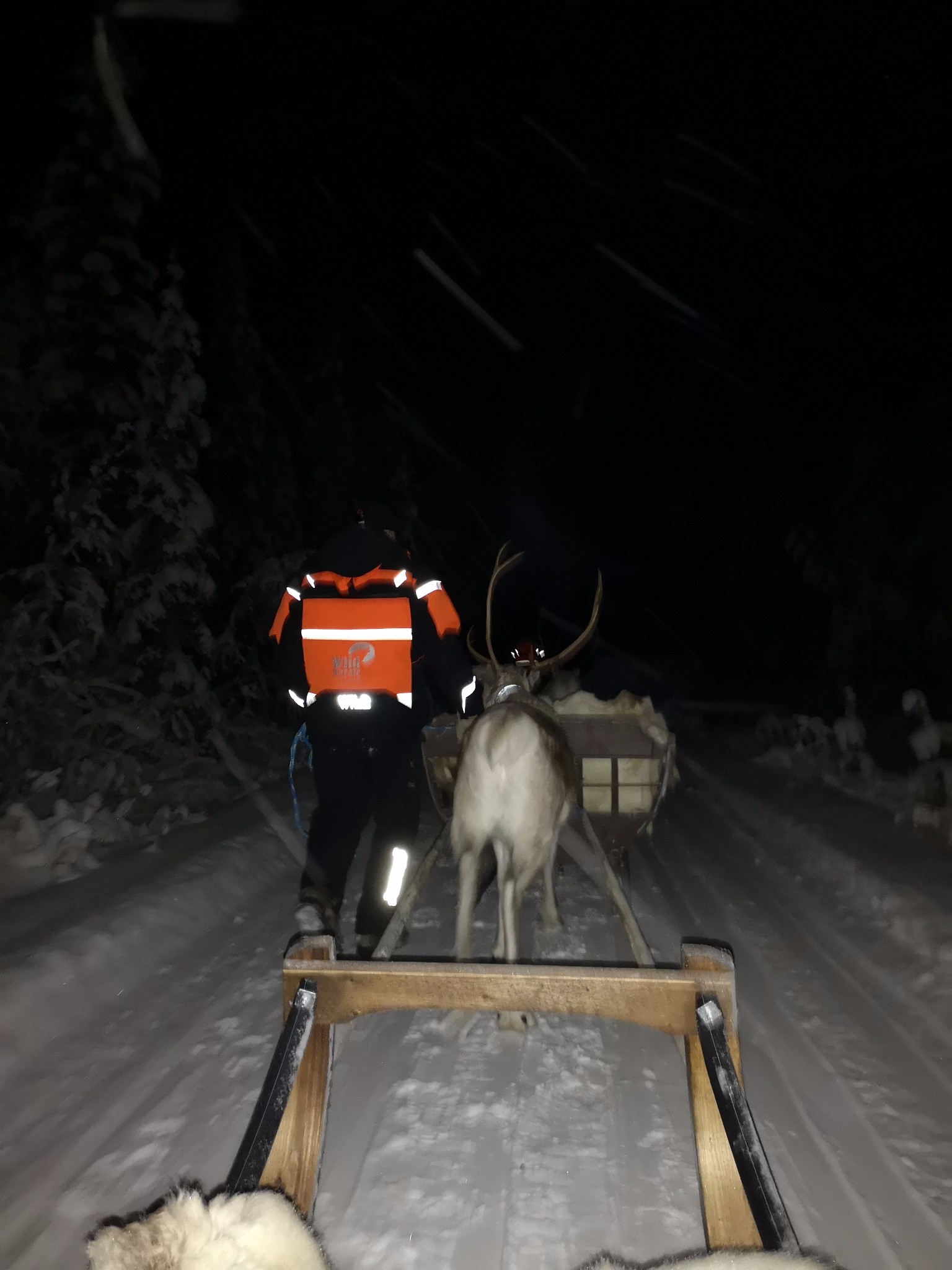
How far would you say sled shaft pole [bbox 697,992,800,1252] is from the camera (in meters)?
1.49

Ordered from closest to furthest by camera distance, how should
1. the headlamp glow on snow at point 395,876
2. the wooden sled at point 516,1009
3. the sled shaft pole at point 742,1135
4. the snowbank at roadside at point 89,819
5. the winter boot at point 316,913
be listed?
the sled shaft pole at point 742,1135 < the wooden sled at point 516,1009 < the winter boot at point 316,913 < the headlamp glow on snow at point 395,876 < the snowbank at roadside at point 89,819

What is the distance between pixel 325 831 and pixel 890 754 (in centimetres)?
1101

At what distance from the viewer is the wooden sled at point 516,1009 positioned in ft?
6.30

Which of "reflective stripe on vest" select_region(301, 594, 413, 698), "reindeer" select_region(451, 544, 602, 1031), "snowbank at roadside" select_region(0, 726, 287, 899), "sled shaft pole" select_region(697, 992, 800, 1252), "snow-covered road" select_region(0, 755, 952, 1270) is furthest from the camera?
"snowbank at roadside" select_region(0, 726, 287, 899)

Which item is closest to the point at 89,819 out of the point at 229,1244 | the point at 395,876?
the point at 395,876

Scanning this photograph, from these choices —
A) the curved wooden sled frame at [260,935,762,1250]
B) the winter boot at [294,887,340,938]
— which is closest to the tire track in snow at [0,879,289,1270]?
the winter boot at [294,887,340,938]

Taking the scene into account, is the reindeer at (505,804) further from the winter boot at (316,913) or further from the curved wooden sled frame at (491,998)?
the curved wooden sled frame at (491,998)

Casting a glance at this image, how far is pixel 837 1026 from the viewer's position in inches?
144

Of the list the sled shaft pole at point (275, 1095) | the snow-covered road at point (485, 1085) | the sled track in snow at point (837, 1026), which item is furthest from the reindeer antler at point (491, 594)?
the sled shaft pole at point (275, 1095)

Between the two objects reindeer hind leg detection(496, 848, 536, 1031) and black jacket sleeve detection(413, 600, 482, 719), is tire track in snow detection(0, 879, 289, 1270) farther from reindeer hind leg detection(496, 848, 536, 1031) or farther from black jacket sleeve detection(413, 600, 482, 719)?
black jacket sleeve detection(413, 600, 482, 719)

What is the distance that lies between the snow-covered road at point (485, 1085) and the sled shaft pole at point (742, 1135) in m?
0.85

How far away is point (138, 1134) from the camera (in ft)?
9.34

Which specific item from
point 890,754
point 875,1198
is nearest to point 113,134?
point 875,1198

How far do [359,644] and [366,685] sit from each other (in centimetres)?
24
